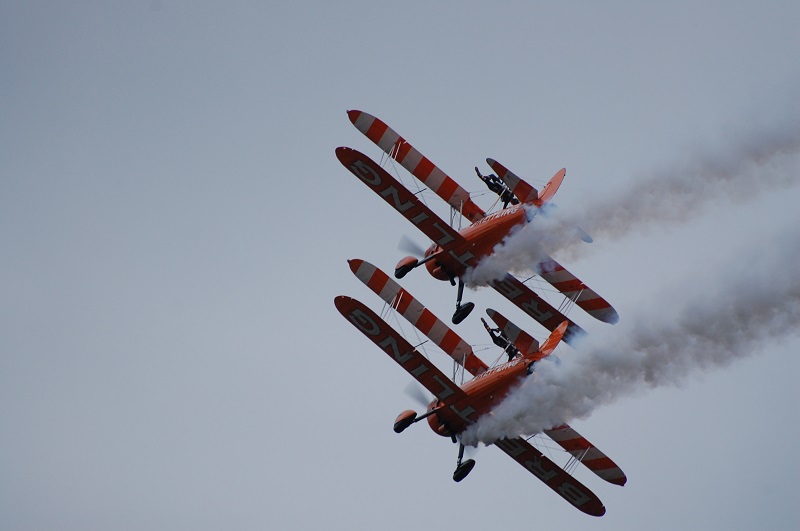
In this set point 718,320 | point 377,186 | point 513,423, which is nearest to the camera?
point 718,320

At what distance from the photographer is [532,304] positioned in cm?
4241

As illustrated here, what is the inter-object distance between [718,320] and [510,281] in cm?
729

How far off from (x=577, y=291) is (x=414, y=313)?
14.5ft

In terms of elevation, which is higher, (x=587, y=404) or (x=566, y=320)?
(x=566, y=320)

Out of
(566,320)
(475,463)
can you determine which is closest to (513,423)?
(475,463)

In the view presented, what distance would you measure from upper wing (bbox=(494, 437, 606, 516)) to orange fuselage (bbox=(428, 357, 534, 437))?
159 centimetres

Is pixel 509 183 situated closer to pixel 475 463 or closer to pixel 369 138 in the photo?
pixel 369 138

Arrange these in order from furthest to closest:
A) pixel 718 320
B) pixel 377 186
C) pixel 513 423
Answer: pixel 377 186, pixel 513 423, pixel 718 320

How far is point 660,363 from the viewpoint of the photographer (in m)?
37.0

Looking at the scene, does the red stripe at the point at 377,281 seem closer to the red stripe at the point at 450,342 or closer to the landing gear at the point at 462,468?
the red stripe at the point at 450,342

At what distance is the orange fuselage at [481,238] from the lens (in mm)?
41406

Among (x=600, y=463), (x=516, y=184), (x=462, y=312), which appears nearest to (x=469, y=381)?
(x=462, y=312)

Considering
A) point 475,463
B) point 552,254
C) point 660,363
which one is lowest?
point 475,463

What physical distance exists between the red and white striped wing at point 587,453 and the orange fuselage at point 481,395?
314 cm
